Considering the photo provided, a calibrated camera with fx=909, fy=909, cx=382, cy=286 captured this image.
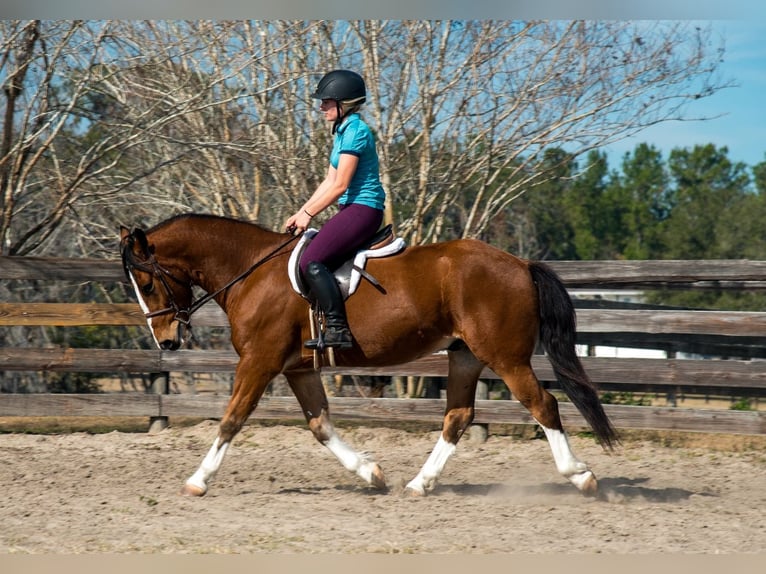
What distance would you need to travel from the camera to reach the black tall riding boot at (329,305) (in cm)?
593

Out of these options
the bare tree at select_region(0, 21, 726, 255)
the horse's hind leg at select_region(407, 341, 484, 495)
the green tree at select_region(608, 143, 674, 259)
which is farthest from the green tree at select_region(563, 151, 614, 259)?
the horse's hind leg at select_region(407, 341, 484, 495)

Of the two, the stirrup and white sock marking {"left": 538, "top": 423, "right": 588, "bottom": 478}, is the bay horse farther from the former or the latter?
the stirrup

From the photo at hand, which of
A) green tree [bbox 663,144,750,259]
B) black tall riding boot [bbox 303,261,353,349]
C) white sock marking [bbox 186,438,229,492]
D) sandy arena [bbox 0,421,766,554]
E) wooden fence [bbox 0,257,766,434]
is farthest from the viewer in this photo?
green tree [bbox 663,144,750,259]

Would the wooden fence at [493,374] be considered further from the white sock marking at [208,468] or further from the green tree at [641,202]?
the green tree at [641,202]

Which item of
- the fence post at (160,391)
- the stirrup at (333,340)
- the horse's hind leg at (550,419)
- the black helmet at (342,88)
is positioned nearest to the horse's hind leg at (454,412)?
the horse's hind leg at (550,419)

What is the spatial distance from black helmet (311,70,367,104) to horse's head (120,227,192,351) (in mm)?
1598

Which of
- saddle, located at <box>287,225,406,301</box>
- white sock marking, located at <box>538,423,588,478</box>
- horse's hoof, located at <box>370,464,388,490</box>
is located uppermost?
saddle, located at <box>287,225,406,301</box>

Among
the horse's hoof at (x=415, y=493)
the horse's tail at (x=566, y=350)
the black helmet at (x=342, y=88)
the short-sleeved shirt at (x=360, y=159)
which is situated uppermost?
the black helmet at (x=342, y=88)

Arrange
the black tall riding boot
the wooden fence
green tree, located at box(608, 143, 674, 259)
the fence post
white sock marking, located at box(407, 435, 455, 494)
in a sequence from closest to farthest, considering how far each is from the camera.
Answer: the black tall riding boot, white sock marking, located at box(407, 435, 455, 494), the wooden fence, the fence post, green tree, located at box(608, 143, 674, 259)

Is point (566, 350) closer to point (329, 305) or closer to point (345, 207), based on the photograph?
point (329, 305)

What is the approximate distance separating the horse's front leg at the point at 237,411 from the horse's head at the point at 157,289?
64cm

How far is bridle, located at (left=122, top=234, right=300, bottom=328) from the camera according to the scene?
6.30 m

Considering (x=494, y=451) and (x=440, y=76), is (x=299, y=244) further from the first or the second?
(x=440, y=76)

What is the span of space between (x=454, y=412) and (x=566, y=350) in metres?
0.89
